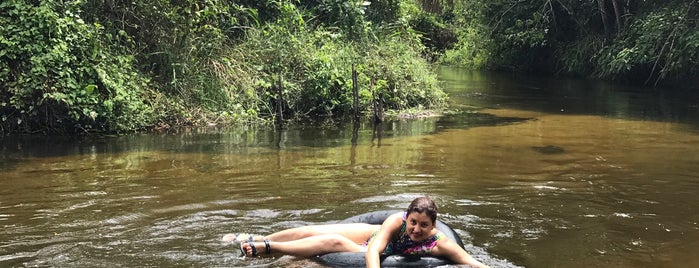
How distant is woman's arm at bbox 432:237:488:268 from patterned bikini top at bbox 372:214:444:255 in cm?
6

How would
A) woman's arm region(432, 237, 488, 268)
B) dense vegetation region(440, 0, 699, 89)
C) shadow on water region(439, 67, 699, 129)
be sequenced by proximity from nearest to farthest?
woman's arm region(432, 237, 488, 268)
shadow on water region(439, 67, 699, 129)
dense vegetation region(440, 0, 699, 89)

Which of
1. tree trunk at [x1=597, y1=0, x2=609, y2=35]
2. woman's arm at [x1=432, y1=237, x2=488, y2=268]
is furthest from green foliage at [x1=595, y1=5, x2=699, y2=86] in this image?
woman's arm at [x1=432, y1=237, x2=488, y2=268]

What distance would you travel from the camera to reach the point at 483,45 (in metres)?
30.1

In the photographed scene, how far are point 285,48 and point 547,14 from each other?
46.9 feet

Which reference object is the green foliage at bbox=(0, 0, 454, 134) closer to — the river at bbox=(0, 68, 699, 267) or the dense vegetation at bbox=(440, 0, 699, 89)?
the river at bbox=(0, 68, 699, 267)

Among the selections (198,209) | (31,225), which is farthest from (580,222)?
(31,225)

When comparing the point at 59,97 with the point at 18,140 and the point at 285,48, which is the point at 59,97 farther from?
the point at 285,48

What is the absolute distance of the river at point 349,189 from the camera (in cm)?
555

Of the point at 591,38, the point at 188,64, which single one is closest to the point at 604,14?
the point at 591,38

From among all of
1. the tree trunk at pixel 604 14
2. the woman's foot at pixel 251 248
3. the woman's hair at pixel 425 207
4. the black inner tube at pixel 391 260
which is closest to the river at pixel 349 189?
the woman's foot at pixel 251 248

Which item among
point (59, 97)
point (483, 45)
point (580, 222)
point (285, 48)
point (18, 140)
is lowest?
point (580, 222)

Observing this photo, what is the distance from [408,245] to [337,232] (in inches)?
25.5

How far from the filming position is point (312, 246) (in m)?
5.31

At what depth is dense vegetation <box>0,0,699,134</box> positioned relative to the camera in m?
10.3
